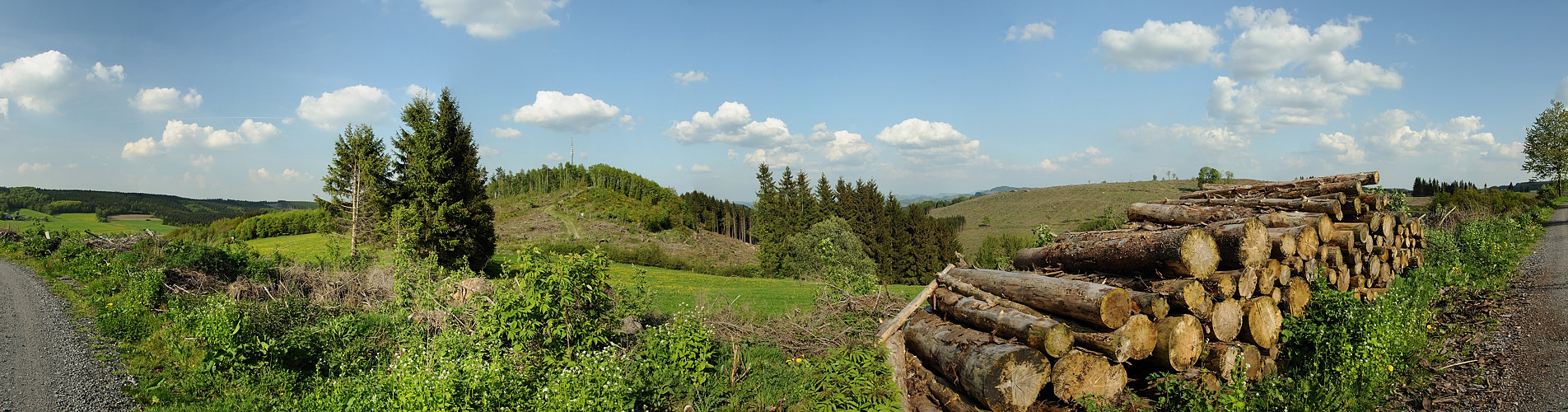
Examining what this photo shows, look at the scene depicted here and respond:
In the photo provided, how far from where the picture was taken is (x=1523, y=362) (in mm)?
7105

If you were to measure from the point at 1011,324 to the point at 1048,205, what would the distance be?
8786 centimetres

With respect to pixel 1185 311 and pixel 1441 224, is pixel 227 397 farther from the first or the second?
pixel 1441 224

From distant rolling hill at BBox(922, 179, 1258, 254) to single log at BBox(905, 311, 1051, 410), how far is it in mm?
59460

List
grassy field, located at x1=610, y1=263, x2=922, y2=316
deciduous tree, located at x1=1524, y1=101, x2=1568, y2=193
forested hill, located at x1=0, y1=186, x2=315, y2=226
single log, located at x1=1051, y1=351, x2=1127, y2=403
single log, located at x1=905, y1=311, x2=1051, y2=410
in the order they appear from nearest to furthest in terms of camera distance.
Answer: single log, located at x1=905, y1=311, x2=1051, y2=410
single log, located at x1=1051, y1=351, x2=1127, y2=403
grassy field, located at x1=610, y1=263, x2=922, y2=316
deciduous tree, located at x1=1524, y1=101, x2=1568, y2=193
forested hill, located at x1=0, y1=186, x2=315, y2=226

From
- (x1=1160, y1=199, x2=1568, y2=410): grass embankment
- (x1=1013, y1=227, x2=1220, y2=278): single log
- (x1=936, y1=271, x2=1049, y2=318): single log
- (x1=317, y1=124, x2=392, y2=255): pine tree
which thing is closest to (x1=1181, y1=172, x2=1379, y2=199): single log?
(x1=1160, y1=199, x2=1568, y2=410): grass embankment

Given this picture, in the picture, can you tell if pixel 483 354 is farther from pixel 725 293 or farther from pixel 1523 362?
pixel 725 293

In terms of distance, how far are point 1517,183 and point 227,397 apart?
249ft

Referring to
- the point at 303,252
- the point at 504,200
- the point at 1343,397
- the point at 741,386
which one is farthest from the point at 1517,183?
the point at 504,200

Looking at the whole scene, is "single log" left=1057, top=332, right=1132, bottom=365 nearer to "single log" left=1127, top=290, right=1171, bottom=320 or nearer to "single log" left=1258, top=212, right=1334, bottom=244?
"single log" left=1127, top=290, right=1171, bottom=320

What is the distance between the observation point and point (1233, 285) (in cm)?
710

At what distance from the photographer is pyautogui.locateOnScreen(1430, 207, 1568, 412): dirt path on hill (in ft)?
20.2

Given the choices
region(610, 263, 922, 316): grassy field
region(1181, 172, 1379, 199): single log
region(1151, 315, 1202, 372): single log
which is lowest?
region(610, 263, 922, 316): grassy field

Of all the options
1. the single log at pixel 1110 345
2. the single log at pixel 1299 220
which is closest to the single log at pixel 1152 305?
the single log at pixel 1110 345

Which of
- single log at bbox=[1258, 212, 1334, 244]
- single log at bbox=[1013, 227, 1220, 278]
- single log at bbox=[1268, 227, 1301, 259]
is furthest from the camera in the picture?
single log at bbox=[1258, 212, 1334, 244]
